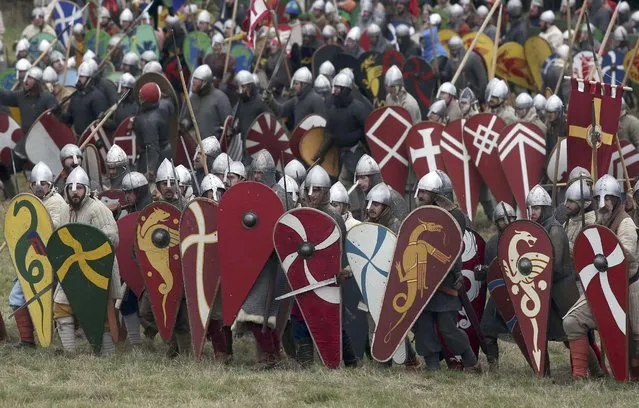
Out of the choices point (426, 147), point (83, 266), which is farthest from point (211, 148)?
point (83, 266)

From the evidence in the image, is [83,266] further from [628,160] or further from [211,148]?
[628,160]

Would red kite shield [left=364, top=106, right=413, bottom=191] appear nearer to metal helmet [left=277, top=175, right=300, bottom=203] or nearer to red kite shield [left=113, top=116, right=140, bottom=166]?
red kite shield [left=113, top=116, right=140, bottom=166]

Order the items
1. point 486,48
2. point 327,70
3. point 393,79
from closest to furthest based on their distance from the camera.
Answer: point 393,79 < point 327,70 < point 486,48

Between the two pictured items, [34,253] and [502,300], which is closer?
[502,300]

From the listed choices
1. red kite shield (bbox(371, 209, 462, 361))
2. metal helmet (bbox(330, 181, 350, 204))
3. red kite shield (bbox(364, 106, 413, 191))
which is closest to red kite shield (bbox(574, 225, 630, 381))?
red kite shield (bbox(371, 209, 462, 361))

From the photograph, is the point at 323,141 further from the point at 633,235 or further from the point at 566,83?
the point at 633,235

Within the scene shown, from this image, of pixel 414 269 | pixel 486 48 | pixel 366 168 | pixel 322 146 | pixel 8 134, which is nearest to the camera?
pixel 414 269

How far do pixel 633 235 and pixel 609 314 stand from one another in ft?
1.64

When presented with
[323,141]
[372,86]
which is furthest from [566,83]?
[323,141]

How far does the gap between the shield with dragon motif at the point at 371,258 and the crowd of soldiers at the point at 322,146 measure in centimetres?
13

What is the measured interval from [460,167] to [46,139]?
3825mm

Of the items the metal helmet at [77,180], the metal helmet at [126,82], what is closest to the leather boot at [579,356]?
the metal helmet at [77,180]

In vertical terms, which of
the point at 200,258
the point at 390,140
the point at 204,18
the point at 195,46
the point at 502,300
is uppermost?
the point at 204,18

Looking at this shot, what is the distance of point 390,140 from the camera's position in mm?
15969
